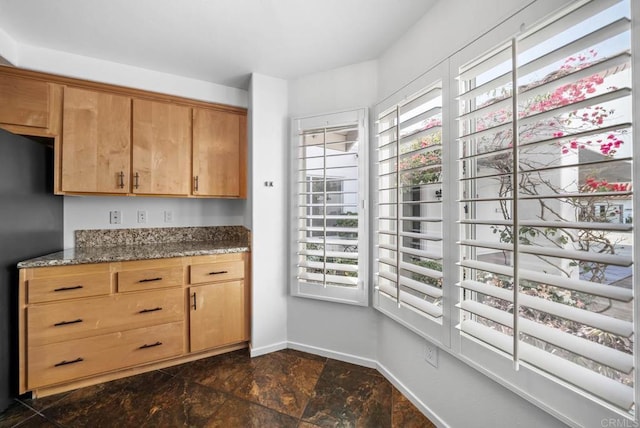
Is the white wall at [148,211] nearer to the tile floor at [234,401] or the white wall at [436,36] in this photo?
the tile floor at [234,401]

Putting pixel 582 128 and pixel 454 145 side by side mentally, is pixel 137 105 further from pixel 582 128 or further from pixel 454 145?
pixel 582 128

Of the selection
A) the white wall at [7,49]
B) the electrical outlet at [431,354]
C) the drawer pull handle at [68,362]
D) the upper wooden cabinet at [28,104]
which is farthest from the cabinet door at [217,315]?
the white wall at [7,49]

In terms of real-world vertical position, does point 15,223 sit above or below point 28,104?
below

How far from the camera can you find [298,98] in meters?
2.52

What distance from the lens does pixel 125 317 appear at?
6.75 ft

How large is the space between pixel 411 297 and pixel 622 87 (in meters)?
1.35

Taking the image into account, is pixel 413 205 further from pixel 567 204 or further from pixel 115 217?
pixel 115 217

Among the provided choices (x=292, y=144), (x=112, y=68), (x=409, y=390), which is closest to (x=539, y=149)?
(x=409, y=390)

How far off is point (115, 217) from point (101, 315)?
977 mm

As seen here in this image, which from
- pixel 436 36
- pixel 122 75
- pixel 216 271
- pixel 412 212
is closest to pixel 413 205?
pixel 412 212

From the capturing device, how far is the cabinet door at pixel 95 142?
2137 mm

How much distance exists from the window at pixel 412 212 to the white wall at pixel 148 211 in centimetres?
161

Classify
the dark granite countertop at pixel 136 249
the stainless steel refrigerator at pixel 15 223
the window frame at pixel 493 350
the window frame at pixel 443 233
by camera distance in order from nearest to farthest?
the window frame at pixel 493 350, the window frame at pixel 443 233, the stainless steel refrigerator at pixel 15 223, the dark granite countertop at pixel 136 249

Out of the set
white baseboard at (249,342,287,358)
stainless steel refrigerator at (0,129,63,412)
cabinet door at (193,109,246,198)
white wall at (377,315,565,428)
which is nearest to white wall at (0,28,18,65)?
stainless steel refrigerator at (0,129,63,412)
